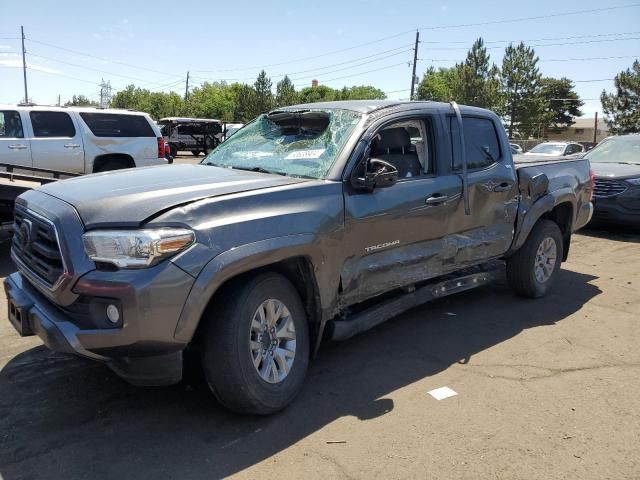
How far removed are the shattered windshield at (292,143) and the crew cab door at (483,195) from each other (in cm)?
116

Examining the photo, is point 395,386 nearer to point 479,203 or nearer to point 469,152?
point 479,203

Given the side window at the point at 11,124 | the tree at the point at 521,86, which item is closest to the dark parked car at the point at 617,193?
the side window at the point at 11,124

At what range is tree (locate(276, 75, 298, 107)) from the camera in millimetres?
59969

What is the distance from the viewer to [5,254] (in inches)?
276

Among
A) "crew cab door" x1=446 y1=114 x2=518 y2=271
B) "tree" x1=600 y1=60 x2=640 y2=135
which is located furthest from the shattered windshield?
"tree" x1=600 y1=60 x2=640 y2=135

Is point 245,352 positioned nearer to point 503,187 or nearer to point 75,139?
point 503,187

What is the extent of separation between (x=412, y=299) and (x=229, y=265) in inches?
75.9

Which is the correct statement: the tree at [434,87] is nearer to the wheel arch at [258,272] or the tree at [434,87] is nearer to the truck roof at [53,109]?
the truck roof at [53,109]

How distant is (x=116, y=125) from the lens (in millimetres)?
10688

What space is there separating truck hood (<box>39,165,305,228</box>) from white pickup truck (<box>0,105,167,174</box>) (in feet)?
22.3

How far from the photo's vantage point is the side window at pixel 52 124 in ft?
32.4

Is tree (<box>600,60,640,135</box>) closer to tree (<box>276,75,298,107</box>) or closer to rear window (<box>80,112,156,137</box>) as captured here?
tree (<box>276,75,298,107</box>)

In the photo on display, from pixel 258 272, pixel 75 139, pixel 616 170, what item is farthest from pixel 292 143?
pixel 616 170

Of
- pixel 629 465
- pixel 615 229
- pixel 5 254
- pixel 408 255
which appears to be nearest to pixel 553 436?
pixel 629 465
